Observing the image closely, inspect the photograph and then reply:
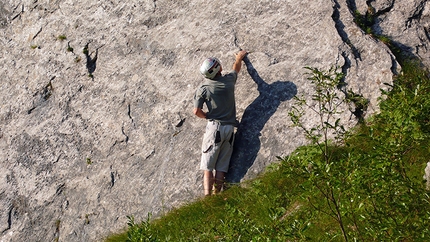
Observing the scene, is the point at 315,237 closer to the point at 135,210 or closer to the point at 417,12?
the point at 135,210

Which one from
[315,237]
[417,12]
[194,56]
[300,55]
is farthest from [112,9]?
[315,237]

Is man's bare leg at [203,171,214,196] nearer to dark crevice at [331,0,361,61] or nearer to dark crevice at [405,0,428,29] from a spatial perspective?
dark crevice at [331,0,361,61]

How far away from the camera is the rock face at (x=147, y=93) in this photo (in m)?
10.5

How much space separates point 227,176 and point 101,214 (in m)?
2.37

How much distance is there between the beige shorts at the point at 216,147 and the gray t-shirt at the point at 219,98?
13 centimetres

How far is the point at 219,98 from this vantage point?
32.5ft

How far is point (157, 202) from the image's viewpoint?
34.1 ft

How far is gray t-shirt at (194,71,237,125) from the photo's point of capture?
9883 millimetres

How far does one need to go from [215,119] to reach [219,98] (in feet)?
1.18

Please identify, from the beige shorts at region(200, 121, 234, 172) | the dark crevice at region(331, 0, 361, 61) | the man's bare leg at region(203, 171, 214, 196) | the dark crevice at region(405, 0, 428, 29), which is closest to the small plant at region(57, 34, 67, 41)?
the beige shorts at region(200, 121, 234, 172)

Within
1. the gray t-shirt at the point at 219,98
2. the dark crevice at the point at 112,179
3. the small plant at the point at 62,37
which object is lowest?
the dark crevice at the point at 112,179

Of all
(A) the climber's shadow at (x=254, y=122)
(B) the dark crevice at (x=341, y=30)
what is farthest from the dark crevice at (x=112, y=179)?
(B) the dark crevice at (x=341, y=30)

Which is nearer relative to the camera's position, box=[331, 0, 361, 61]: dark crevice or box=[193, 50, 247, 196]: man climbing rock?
box=[193, 50, 247, 196]: man climbing rock

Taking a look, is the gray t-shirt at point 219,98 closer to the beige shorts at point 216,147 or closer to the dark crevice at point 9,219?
the beige shorts at point 216,147
